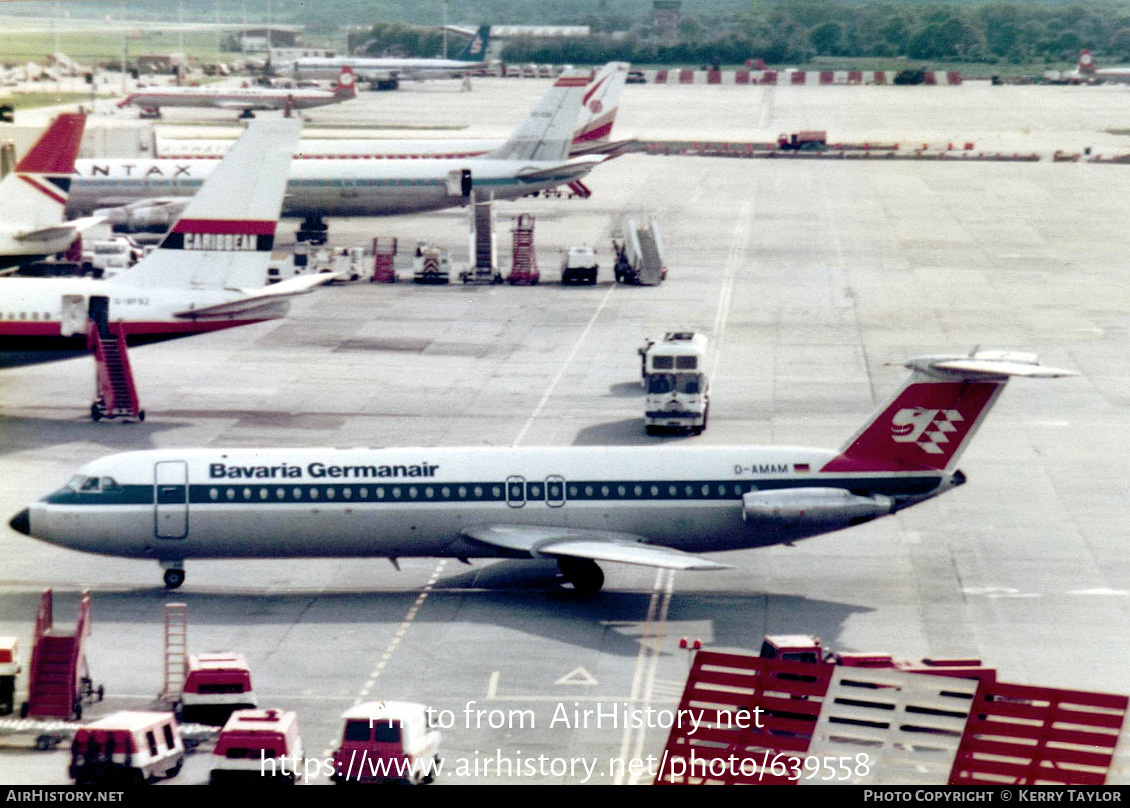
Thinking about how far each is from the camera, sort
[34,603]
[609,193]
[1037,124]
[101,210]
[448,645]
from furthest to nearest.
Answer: [1037,124] → [609,193] → [101,210] → [34,603] → [448,645]

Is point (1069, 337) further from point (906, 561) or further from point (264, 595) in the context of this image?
point (264, 595)

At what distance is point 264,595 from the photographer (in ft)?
131

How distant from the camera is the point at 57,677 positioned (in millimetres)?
32469

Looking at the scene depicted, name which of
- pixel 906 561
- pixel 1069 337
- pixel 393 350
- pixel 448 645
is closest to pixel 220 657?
pixel 448 645

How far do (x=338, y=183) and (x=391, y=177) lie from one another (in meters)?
3.26

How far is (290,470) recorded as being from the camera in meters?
39.3

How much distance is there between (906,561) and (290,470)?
16412mm

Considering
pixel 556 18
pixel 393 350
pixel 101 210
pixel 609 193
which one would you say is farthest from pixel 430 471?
pixel 556 18

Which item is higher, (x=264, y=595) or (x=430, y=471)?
(x=430, y=471)

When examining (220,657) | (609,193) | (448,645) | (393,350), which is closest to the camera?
(220,657)

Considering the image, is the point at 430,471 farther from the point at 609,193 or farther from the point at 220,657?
the point at 609,193

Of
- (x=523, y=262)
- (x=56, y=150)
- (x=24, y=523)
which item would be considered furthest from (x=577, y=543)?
(x=523, y=262)

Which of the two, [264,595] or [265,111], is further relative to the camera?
[265,111]

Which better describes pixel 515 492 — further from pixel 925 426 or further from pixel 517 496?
pixel 925 426
